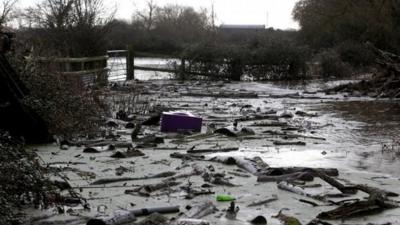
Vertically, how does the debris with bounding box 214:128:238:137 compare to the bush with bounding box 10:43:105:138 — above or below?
below

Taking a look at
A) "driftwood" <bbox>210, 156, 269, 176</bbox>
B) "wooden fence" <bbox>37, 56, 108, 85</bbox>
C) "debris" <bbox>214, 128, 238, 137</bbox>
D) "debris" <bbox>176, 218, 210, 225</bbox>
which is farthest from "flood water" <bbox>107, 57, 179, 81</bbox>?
"debris" <bbox>176, 218, 210, 225</bbox>

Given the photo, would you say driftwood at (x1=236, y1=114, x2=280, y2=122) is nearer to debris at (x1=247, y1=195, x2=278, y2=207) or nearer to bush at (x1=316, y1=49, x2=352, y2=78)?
Answer: debris at (x1=247, y1=195, x2=278, y2=207)

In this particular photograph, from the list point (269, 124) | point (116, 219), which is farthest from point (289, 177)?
point (269, 124)

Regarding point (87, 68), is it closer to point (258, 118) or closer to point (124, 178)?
point (258, 118)

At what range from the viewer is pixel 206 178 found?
7.36m

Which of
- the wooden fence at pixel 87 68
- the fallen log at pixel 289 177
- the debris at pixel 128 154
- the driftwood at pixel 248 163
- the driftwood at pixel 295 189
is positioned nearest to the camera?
the driftwood at pixel 295 189

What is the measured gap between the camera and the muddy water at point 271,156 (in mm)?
6246

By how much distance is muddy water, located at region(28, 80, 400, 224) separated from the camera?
6.25 meters

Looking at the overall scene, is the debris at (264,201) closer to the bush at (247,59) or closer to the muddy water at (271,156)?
the muddy water at (271,156)

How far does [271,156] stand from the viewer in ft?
30.4

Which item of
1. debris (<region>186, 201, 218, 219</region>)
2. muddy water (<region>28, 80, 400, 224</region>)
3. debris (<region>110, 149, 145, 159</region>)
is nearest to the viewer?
debris (<region>186, 201, 218, 219</region>)

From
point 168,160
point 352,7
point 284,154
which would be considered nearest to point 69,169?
point 168,160

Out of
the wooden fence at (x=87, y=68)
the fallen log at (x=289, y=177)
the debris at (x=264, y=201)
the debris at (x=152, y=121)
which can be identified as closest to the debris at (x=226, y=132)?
the debris at (x=152, y=121)

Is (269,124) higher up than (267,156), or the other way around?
(267,156)
